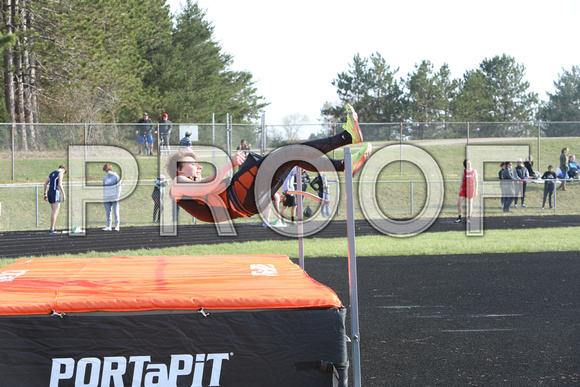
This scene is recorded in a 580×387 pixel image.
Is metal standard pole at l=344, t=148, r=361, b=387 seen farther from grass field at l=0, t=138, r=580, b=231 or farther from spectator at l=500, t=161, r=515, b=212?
spectator at l=500, t=161, r=515, b=212

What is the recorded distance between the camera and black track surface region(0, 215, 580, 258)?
39.1 ft

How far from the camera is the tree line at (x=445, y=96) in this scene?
4566cm

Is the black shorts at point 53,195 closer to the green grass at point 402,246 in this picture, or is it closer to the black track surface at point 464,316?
the black track surface at point 464,316

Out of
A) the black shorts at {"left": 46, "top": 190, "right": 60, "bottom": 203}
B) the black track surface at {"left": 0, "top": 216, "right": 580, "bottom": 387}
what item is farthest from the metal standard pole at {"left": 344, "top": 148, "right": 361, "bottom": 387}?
the black shorts at {"left": 46, "top": 190, "right": 60, "bottom": 203}

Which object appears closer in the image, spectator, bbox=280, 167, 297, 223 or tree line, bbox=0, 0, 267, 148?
spectator, bbox=280, 167, 297, 223

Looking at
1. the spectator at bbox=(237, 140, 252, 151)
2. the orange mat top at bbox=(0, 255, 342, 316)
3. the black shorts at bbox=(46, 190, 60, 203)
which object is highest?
the spectator at bbox=(237, 140, 252, 151)

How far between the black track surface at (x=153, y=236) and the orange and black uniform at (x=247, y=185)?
6.82 m

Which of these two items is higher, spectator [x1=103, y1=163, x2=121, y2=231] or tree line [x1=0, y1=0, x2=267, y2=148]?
tree line [x1=0, y1=0, x2=267, y2=148]

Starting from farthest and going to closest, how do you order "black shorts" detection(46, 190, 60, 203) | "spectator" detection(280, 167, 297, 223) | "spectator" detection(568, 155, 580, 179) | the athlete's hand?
"spectator" detection(568, 155, 580, 179), "black shorts" detection(46, 190, 60, 203), "spectator" detection(280, 167, 297, 223), the athlete's hand

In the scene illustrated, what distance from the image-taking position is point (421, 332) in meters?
5.59

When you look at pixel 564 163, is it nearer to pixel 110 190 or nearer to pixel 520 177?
pixel 520 177

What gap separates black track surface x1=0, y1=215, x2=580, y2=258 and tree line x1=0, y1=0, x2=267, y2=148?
627 centimetres

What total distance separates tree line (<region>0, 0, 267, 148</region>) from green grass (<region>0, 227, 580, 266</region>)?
9891 millimetres

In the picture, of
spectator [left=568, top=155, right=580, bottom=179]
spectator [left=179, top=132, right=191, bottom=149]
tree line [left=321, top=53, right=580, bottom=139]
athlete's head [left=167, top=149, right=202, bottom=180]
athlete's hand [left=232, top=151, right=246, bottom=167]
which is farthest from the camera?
tree line [left=321, top=53, right=580, bottom=139]
